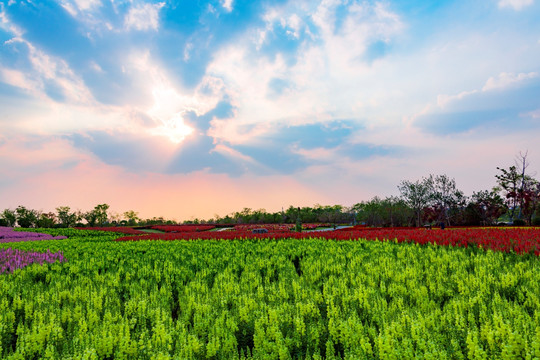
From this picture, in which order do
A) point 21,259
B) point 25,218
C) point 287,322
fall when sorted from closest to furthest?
1. point 287,322
2. point 21,259
3. point 25,218

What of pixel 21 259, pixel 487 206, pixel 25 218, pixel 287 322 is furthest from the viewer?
A: pixel 25 218

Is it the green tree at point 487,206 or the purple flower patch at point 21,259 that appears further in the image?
the green tree at point 487,206

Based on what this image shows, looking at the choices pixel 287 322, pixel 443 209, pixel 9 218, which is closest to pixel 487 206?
pixel 443 209

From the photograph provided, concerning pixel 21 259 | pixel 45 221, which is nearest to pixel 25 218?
pixel 45 221

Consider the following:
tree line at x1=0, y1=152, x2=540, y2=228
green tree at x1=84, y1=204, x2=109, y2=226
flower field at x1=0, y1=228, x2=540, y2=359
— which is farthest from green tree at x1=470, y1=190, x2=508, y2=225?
green tree at x1=84, y1=204, x2=109, y2=226

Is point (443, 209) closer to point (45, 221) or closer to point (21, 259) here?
point (21, 259)

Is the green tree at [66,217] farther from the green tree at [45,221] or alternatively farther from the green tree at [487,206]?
the green tree at [487,206]

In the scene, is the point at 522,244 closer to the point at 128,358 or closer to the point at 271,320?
the point at 271,320

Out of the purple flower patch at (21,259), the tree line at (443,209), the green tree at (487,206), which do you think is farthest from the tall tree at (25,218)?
the green tree at (487,206)

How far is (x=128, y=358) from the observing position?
352cm

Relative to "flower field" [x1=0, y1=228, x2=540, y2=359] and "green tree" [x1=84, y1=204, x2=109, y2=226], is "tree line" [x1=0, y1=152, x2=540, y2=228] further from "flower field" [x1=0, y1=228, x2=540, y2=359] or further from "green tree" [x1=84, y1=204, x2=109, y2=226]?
"flower field" [x1=0, y1=228, x2=540, y2=359]

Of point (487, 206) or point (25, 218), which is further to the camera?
point (25, 218)

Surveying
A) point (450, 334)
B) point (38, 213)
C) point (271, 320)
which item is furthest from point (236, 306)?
point (38, 213)

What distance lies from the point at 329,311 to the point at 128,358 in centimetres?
271
